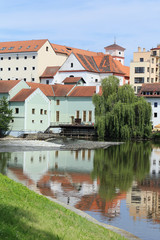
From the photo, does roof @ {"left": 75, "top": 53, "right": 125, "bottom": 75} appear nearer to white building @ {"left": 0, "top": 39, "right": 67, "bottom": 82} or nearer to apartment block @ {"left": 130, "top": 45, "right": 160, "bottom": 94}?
apartment block @ {"left": 130, "top": 45, "right": 160, "bottom": 94}

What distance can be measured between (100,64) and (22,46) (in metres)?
19.2

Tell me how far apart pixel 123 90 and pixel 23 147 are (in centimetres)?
2571

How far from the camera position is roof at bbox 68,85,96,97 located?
3329 inches

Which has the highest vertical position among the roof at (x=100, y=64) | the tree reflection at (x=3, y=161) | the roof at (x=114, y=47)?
the roof at (x=114, y=47)


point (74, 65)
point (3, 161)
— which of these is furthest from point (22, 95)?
point (3, 161)

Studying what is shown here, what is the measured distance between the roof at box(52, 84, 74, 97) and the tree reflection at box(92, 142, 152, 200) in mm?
30179

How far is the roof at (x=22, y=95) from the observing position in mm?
74731

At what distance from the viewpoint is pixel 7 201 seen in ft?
48.4

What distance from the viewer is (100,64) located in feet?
352

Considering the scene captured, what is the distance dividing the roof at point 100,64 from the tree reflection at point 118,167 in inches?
1847

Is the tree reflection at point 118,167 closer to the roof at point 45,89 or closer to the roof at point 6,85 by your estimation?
the roof at point 6,85

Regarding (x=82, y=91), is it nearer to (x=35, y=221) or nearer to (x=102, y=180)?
(x=102, y=180)

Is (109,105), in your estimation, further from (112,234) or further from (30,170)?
(112,234)

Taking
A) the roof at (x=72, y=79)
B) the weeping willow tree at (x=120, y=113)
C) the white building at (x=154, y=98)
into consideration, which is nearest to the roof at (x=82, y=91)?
the roof at (x=72, y=79)
